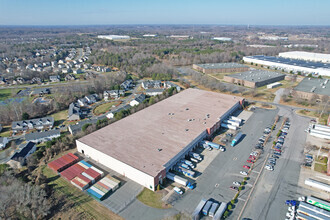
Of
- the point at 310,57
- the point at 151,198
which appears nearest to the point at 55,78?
the point at 151,198

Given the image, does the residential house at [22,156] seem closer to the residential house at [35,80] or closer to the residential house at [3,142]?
the residential house at [3,142]

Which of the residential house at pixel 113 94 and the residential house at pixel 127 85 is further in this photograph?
the residential house at pixel 127 85

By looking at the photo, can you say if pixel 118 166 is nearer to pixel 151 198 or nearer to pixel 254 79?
pixel 151 198

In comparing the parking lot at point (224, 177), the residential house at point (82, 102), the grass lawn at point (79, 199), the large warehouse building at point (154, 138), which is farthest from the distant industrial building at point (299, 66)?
the grass lawn at point (79, 199)

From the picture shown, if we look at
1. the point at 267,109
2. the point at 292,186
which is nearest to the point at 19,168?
the point at 292,186

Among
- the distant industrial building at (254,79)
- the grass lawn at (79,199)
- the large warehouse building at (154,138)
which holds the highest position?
the distant industrial building at (254,79)

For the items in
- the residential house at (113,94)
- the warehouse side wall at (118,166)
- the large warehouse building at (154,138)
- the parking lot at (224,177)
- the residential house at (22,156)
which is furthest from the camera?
the residential house at (113,94)

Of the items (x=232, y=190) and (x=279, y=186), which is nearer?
(x=232, y=190)
